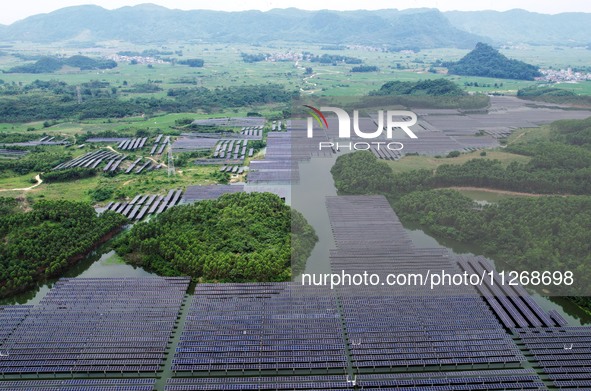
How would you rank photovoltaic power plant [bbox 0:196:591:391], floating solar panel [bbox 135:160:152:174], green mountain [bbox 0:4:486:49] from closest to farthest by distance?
photovoltaic power plant [bbox 0:196:591:391] < floating solar panel [bbox 135:160:152:174] < green mountain [bbox 0:4:486:49]

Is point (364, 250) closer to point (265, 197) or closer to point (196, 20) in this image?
point (265, 197)

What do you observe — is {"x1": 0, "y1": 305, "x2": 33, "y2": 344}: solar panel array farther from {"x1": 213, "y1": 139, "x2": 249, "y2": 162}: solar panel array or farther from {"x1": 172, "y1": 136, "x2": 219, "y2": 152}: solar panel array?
{"x1": 172, "y1": 136, "x2": 219, "y2": 152}: solar panel array

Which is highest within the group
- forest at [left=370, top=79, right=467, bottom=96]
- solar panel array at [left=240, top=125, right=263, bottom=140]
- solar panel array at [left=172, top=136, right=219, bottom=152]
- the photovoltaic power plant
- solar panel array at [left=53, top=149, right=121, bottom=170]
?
forest at [left=370, top=79, right=467, bottom=96]

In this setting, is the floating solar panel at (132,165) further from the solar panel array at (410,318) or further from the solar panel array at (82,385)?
the solar panel array at (82,385)

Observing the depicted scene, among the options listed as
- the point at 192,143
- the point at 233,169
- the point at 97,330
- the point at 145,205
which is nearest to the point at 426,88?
the point at 192,143

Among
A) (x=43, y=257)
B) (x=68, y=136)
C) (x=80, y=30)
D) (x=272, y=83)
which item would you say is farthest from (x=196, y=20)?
(x=43, y=257)

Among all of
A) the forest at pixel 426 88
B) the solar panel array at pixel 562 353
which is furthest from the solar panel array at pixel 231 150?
the solar panel array at pixel 562 353

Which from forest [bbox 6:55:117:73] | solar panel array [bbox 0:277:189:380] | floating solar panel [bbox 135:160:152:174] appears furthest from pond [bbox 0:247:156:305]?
forest [bbox 6:55:117:73]
